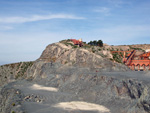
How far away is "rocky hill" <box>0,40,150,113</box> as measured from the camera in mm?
31547

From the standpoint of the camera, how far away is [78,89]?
142 feet

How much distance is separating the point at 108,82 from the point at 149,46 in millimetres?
72134

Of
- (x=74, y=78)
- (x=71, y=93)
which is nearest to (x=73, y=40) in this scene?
(x=74, y=78)

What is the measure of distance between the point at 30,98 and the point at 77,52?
97.2 ft

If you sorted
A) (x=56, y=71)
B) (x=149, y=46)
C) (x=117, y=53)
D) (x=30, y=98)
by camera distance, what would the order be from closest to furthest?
1. (x=30, y=98)
2. (x=56, y=71)
3. (x=117, y=53)
4. (x=149, y=46)

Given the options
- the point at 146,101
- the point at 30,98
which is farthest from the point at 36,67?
the point at 146,101

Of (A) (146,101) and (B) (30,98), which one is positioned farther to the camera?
(B) (30,98)

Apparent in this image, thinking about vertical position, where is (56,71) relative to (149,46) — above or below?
below

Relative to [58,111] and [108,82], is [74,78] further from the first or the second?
[58,111]

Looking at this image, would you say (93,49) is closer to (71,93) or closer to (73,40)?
(73,40)

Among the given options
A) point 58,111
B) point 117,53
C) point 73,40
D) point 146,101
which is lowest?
point 58,111

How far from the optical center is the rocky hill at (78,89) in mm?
31547

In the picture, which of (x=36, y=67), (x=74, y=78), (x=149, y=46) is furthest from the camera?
(x=149, y=46)

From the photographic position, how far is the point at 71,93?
144 feet
